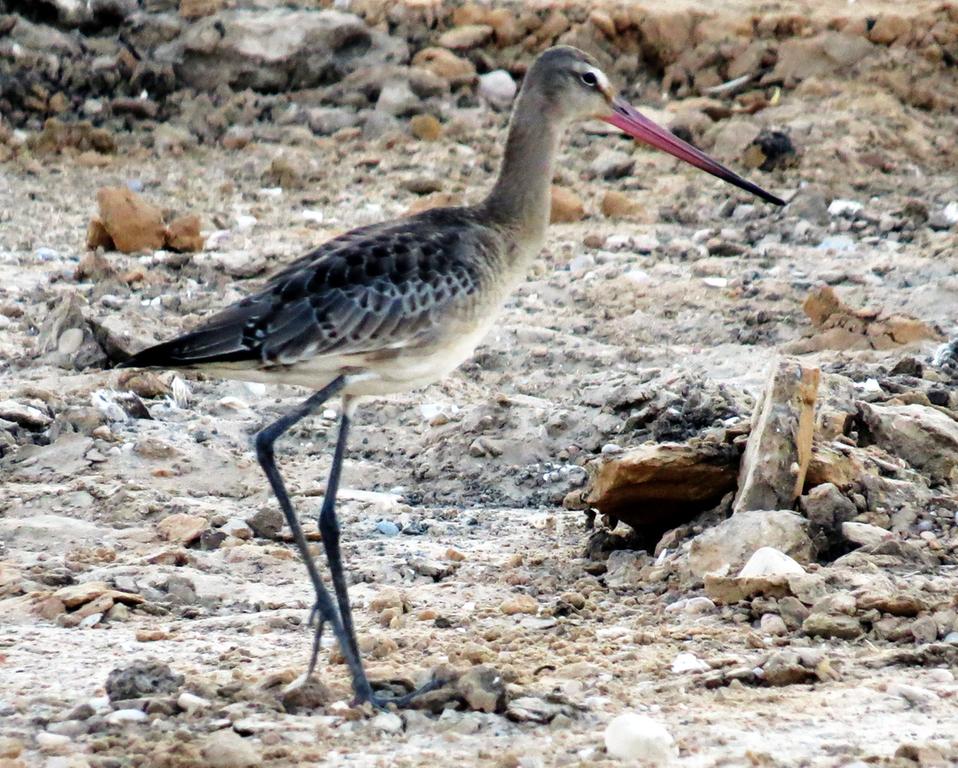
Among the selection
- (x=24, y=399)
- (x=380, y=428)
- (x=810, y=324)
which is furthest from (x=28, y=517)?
(x=810, y=324)

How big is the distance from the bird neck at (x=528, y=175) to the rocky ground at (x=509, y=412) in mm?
936

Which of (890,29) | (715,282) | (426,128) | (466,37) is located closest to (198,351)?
(715,282)

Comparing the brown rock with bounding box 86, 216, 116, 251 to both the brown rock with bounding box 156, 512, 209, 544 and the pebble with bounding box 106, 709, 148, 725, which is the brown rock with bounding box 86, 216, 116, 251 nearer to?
the brown rock with bounding box 156, 512, 209, 544

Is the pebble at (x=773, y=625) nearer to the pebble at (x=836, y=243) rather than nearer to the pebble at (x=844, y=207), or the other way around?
the pebble at (x=836, y=243)

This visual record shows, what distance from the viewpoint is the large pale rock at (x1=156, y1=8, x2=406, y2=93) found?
531 inches

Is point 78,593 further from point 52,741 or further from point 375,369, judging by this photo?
point 52,741

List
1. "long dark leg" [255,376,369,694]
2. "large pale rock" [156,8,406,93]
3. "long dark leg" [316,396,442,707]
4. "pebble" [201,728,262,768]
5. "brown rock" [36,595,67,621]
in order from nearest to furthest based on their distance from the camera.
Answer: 1. "pebble" [201,728,262,768]
2. "long dark leg" [316,396,442,707]
3. "long dark leg" [255,376,369,694]
4. "brown rock" [36,595,67,621]
5. "large pale rock" [156,8,406,93]

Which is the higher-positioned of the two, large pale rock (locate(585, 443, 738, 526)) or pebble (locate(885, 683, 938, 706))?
large pale rock (locate(585, 443, 738, 526))

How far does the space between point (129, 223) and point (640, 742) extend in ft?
22.1

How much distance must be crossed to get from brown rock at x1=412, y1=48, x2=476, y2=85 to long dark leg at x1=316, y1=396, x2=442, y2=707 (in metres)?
7.33

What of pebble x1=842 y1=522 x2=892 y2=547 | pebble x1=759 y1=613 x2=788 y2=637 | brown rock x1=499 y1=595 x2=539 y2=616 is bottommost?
brown rock x1=499 y1=595 x2=539 y2=616

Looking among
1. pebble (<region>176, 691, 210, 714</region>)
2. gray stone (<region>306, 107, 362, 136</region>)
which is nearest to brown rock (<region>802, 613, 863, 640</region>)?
pebble (<region>176, 691, 210, 714</region>)

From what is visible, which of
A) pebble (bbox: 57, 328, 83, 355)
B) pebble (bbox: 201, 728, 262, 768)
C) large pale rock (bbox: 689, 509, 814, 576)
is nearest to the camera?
pebble (bbox: 201, 728, 262, 768)

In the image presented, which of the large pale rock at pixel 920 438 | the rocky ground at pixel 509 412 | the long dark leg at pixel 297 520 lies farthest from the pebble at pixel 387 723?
the large pale rock at pixel 920 438
